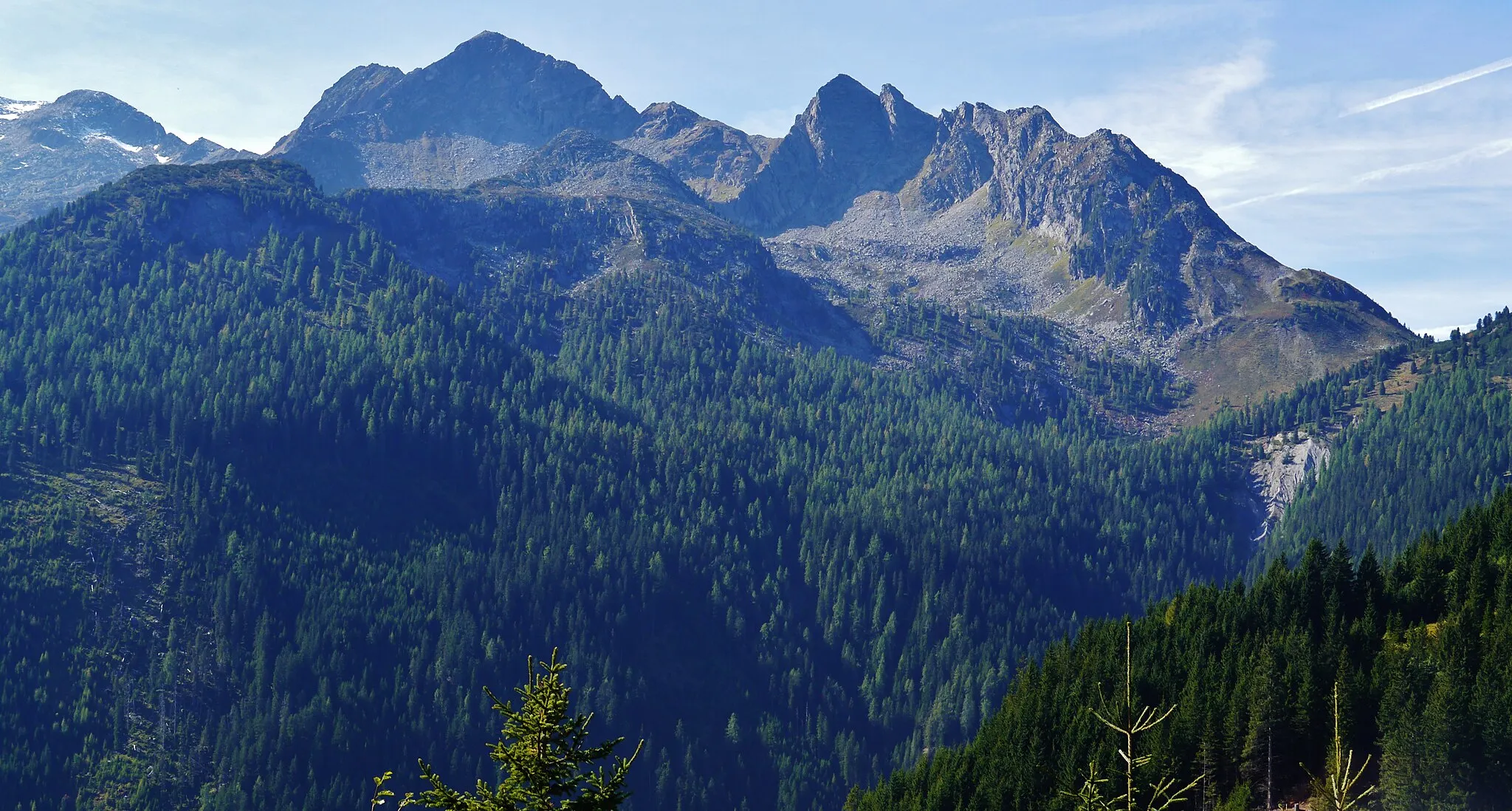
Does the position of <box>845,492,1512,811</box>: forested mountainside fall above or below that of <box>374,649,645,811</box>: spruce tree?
below

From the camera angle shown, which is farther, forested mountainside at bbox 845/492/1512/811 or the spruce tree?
forested mountainside at bbox 845/492/1512/811

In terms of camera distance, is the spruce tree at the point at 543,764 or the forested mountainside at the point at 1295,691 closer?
the spruce tree at the point at 543,764

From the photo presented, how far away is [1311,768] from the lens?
98.4m

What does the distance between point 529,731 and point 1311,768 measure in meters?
84.9

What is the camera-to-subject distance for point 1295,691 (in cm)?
10444

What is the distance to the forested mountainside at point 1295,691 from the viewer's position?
300ft

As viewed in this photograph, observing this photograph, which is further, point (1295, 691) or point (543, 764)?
point (1295, 691)

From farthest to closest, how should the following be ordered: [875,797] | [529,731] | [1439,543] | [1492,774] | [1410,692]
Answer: [875,797], [1439,543], [1410,692], [1492,774], [529,731]

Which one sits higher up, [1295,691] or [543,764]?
[543,764]

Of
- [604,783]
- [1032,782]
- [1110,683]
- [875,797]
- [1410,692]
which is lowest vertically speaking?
[875,797]

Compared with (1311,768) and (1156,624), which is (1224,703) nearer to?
(1311,768)

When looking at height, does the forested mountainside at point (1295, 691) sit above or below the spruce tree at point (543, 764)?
below

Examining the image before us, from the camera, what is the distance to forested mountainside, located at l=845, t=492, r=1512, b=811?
91500 mm

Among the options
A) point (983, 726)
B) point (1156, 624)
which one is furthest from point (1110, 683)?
point (983, 726)
